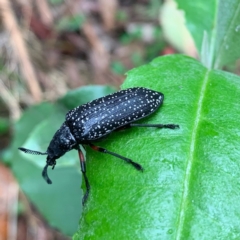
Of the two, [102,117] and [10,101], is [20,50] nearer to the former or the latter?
[10,101]

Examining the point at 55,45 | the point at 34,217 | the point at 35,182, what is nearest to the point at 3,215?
the point at 34,217

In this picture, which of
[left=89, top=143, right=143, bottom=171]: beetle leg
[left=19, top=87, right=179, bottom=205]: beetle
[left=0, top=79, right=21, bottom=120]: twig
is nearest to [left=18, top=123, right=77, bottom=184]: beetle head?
[left=19, top=87, right=179, bottom=205]: beetle

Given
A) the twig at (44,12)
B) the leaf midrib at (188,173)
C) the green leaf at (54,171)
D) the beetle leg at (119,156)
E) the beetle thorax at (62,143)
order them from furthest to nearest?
the twig at (44,12), the green leaf at (54,171), the beetle thorax at (62,143), the beetle leg at (119,156), the leaf midrib at (188,173)

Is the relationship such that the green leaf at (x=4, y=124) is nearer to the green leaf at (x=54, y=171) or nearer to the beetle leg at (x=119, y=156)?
the green leaf at (x=54, y=171)

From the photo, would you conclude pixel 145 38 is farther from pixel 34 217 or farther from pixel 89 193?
pixel 89 193

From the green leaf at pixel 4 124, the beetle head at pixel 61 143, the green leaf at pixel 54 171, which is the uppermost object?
the beetle head at pixel 61 143

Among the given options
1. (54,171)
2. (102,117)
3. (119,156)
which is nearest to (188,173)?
(119,156)

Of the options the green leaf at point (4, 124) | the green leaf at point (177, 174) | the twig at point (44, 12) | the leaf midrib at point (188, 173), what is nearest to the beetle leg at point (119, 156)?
the green leaf at point (177, 174)

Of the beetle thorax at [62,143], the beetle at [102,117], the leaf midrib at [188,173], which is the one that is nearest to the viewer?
the leaf midrib at [188,173]

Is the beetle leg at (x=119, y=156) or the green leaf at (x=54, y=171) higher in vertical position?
the beetle leg at (x=119, y=156)
